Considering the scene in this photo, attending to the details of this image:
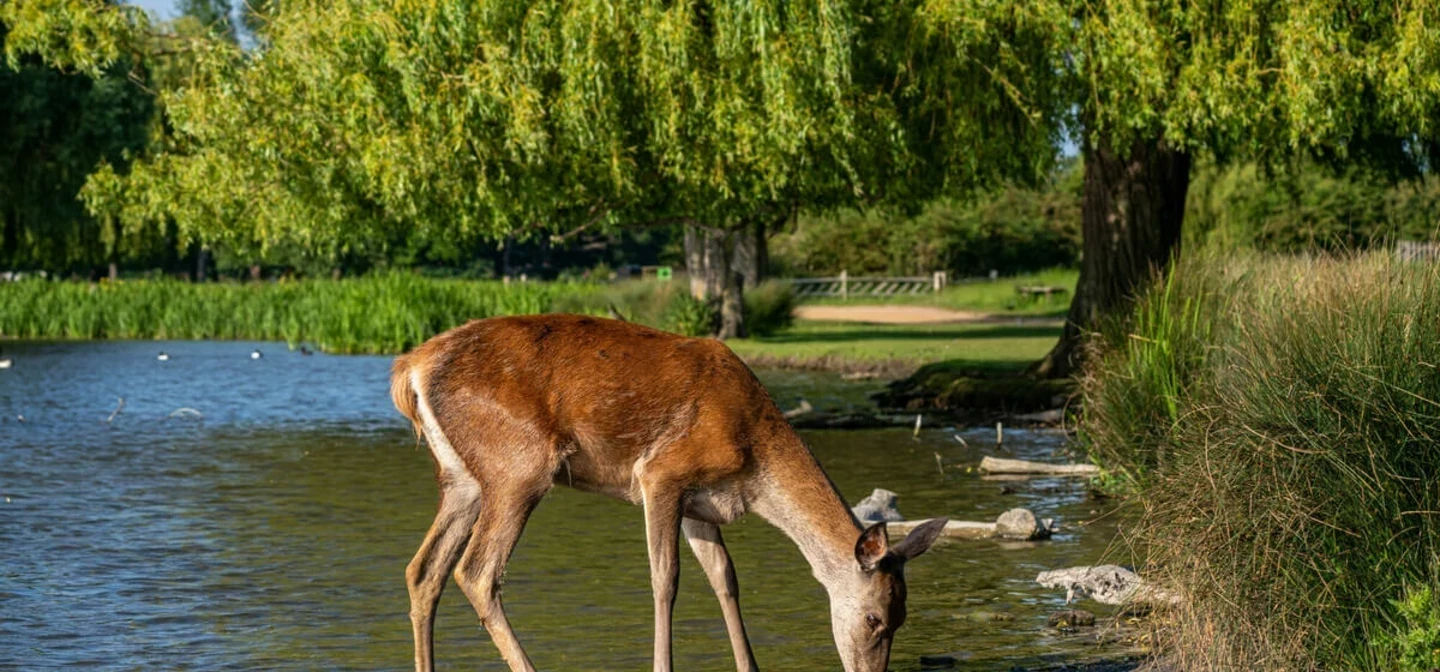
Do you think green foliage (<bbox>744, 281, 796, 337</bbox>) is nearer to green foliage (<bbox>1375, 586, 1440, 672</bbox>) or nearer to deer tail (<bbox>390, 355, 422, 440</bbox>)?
deer tail (<bbox>390, 355, 422, 440</bbox>)

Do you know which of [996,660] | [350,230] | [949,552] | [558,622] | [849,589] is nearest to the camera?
[849,589]

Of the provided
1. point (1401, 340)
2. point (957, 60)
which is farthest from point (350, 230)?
point (1401, 340)

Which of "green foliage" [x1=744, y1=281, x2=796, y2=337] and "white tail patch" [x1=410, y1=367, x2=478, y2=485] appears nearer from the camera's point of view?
"white tail patch" [x1=410, y1=367, x2=478, y2=485]

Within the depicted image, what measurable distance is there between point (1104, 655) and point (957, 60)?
36.1 ft

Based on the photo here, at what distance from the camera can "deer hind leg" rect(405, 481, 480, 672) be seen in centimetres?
826

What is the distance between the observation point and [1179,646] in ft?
26.3

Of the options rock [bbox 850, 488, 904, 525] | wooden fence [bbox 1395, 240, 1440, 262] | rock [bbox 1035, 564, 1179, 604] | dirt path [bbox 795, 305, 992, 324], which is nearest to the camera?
wooden fence [bbox 1395, 240, 1440, 262]

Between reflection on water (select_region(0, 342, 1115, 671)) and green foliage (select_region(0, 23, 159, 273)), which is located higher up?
green foliage (select_region(0, 23, 159, 273))

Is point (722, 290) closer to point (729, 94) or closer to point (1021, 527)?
point (729, 94)

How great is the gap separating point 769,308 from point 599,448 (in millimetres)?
32661

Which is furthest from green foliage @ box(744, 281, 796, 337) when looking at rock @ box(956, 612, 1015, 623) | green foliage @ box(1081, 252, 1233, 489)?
rock @ box(956, 612, 1015, 623)

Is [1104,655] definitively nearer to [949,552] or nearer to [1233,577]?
[1233,577]

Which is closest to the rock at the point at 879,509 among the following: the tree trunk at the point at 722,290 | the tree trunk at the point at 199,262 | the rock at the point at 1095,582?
the rock at the point at 1095,582

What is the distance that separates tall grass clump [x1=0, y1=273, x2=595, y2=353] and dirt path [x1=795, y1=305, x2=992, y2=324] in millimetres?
7076
